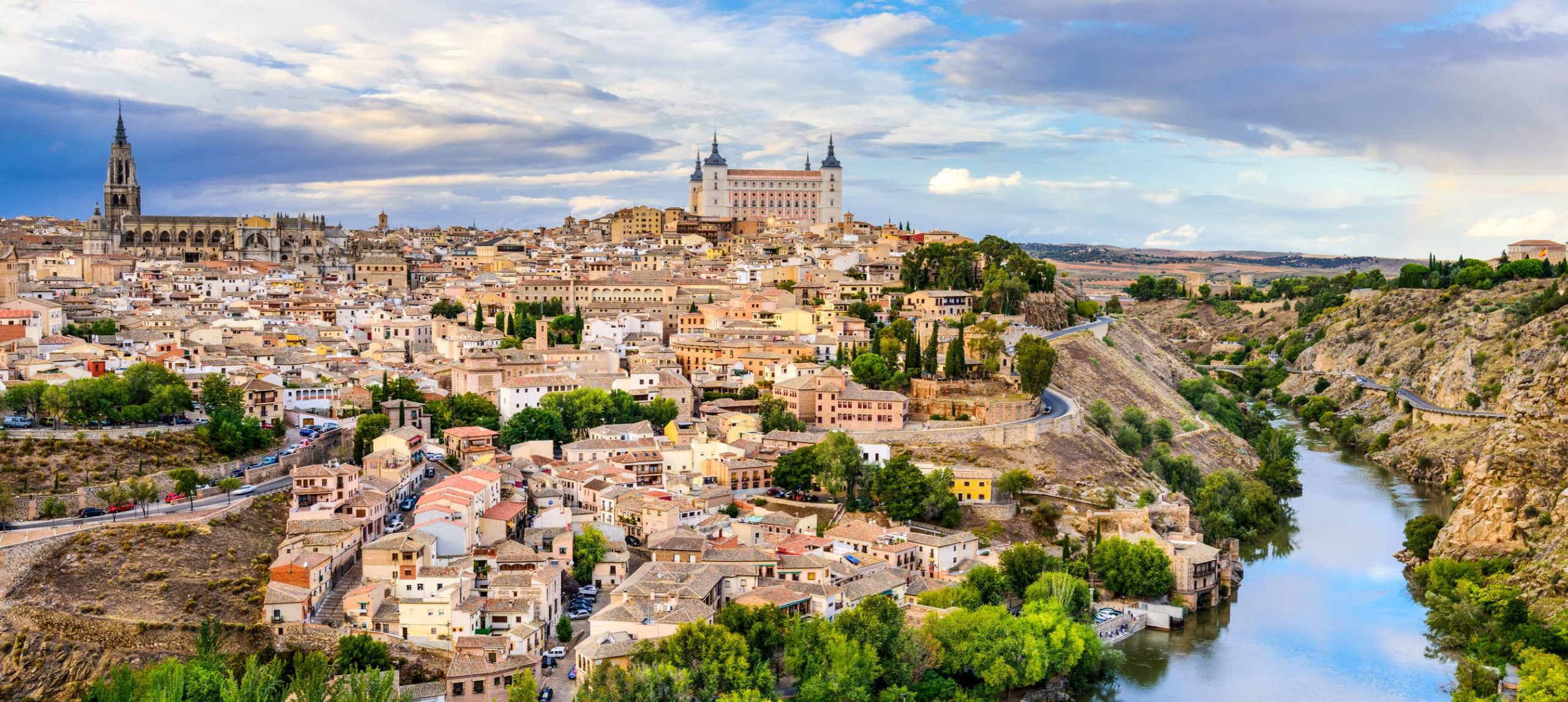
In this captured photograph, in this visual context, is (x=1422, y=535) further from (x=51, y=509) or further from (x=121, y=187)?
(x=121, y=187)

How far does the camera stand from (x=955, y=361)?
3734 centimetres

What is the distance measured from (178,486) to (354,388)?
7.19 m

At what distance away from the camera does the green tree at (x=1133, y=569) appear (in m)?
26.8

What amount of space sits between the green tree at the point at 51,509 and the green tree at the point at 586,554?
9.25 meters

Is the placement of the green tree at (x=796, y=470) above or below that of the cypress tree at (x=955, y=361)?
below

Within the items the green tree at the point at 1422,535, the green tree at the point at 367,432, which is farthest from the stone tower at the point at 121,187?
the green tree at the point at 1422,535

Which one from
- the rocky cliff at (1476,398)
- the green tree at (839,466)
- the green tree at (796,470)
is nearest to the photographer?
the green tree at (839,466)

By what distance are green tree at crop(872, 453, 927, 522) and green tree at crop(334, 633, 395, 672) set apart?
38.1 ft

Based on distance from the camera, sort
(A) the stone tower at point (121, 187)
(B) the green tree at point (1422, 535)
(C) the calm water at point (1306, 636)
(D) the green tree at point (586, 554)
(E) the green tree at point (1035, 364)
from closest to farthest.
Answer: (C) the calm water at point (1306, 636), (D) the green tree at point (586, 554), (B) the green tree at point (1422, 535), (E) the green tree at point (1035, 364), (A) the stone tower at point (121, 187)

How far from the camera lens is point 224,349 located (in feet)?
119

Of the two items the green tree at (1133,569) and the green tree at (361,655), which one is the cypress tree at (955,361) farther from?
the green tree at (361,655)

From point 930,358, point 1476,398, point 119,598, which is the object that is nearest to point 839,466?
point 930,358

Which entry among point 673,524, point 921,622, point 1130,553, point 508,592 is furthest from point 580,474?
point 1130,553

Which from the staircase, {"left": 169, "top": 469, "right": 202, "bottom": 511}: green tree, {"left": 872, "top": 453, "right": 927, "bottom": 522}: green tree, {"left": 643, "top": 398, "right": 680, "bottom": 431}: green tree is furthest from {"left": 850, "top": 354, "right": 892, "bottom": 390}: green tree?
{"left": 169, "top": 469, "right": 202, "bottom": 511}: green tree
